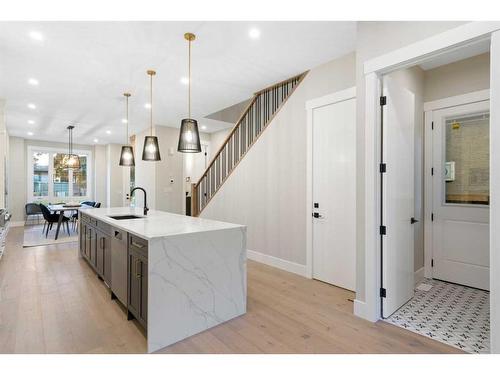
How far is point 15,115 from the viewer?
6.13m

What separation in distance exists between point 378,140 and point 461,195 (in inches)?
73.2

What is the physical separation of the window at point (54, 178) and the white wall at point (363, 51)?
10.2m

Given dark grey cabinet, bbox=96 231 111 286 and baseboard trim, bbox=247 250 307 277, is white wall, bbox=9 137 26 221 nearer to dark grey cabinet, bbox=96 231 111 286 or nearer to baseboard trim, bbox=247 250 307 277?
dark grey cabinet, bbox=96 231 111 286

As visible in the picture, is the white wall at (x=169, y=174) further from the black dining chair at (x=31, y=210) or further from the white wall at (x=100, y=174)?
the black dining chair at (x=31, y=210)

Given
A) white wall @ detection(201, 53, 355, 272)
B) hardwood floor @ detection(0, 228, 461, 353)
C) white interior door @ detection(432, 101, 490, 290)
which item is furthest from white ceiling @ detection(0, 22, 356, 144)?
hardwood floor @ detection(0, 228, 461, 353)

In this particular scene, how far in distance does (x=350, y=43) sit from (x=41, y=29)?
10.7 ft

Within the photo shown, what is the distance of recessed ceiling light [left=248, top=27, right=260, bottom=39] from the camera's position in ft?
9.36

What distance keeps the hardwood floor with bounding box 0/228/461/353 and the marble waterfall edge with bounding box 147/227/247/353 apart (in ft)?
0.39

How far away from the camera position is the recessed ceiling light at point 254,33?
9.36 ft

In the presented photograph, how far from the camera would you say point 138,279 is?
92.5 inches

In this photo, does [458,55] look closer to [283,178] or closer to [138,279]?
[283,178]

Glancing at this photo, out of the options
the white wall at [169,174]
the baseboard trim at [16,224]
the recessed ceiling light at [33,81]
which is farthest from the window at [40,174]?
the recessed ceiling light at [33,81]

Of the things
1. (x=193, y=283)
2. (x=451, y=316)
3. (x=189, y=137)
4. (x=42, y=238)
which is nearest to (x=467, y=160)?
(x=451, y=316)

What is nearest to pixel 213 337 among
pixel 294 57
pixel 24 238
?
pixel 294 57
